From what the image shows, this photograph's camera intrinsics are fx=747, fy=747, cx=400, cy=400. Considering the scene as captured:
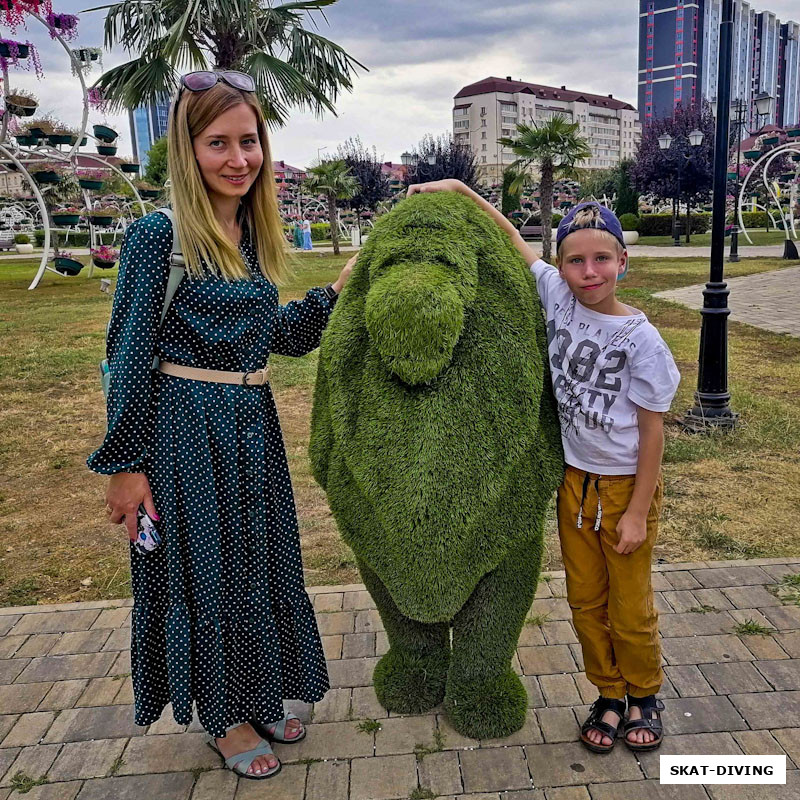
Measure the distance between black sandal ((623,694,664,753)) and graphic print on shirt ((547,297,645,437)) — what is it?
96cm

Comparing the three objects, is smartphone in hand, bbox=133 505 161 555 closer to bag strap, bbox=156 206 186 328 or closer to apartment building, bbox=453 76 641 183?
bag strap, bbox=156 206 186 328

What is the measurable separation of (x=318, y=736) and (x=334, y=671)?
40 centimetres

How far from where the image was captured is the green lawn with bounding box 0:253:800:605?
4070 millimetres

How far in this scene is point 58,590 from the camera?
3.87 metres

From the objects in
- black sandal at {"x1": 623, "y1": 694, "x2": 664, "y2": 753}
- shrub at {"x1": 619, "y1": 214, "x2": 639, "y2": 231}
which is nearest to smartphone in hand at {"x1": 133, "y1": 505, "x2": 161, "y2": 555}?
black sandal at {"x1": 623, "y1": 694, "x2": 664, "y2": 753}

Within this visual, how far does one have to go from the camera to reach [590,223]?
219 cm

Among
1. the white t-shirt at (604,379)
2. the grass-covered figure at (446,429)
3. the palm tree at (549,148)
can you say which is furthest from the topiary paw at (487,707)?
the palm tree at (549,148)

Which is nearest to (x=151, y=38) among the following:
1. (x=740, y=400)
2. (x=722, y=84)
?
(x=722, y=84)

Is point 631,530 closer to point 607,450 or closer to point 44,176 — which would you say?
point 607,450

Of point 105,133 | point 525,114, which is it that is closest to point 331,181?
point 105,133

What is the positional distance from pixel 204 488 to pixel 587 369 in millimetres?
1179

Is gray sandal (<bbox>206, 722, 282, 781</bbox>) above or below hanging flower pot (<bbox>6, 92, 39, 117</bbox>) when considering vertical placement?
below

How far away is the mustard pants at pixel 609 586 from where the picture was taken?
89.7 inches

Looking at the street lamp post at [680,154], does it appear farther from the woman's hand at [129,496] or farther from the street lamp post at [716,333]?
the woman's hand at [129,496]
